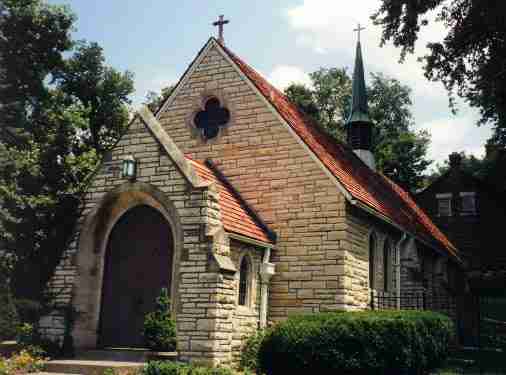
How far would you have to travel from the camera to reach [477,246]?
2873 cm

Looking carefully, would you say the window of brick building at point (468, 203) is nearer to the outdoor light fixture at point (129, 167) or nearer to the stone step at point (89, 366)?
the outdoor light fixture at point (129, 167)

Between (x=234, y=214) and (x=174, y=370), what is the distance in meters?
4.82

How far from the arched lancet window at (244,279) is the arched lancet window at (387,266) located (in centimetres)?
576

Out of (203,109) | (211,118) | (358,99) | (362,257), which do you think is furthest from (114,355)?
(358,99)

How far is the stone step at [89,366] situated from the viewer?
1130cm

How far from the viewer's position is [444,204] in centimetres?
3058

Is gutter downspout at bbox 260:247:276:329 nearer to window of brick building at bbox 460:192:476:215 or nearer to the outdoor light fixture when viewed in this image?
the outdoor light fixture

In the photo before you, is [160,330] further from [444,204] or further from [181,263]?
[444,204]

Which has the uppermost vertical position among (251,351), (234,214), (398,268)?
(234,214)

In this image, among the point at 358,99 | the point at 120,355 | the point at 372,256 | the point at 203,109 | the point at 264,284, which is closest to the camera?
the point at 120,355

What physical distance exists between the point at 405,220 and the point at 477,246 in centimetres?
1098

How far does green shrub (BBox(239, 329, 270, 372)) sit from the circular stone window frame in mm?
6415

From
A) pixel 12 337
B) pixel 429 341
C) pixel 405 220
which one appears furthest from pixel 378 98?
→ pixel 12 337

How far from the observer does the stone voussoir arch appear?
13469 mm
